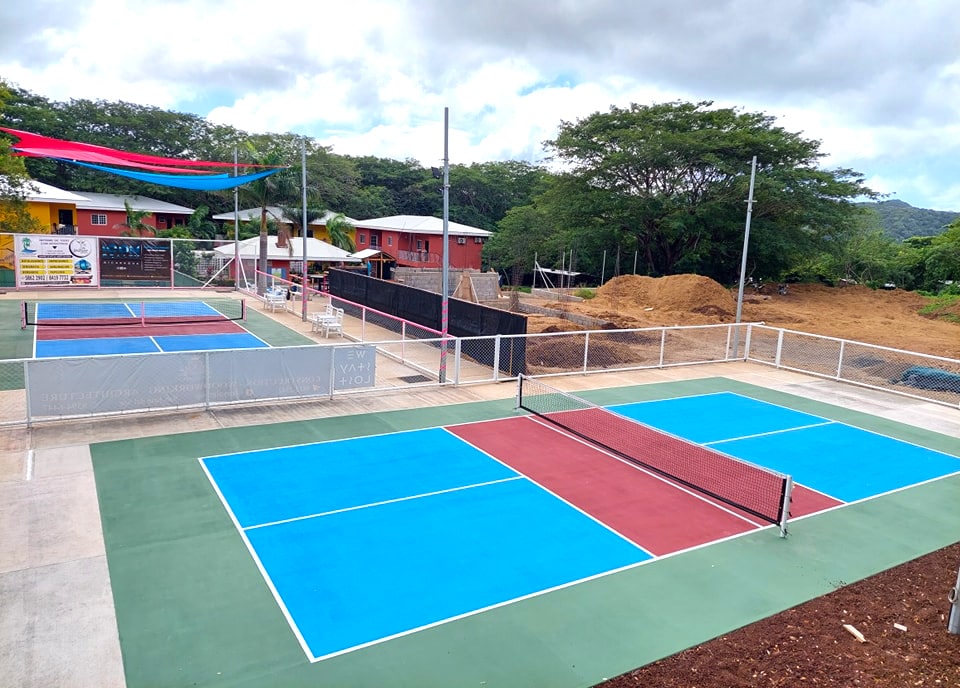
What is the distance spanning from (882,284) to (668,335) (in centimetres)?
4256

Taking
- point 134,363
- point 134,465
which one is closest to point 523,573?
point 134,465

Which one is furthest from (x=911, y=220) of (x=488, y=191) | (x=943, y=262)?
(x=488, y=191)

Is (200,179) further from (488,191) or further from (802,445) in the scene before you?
(488,191)

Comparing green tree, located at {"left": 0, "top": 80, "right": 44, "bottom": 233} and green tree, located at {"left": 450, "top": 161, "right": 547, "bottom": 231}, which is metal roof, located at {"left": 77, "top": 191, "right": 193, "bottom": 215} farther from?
green tree, located at {"left": 450, "top": 161, "right": 547, "bottom": 231}

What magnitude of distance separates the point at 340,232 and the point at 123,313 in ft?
86.8

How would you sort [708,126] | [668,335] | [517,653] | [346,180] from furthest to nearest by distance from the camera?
[346,180] < [708,126] < [668,335] < [517,653]

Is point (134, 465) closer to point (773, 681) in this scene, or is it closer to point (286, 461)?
point (286, 461)

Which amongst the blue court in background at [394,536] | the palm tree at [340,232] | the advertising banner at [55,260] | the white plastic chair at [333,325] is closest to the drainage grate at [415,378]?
the blue court in background at [394,536]

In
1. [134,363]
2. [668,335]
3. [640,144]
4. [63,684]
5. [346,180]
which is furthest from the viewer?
[346,180]

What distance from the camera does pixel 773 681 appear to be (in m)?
6.73

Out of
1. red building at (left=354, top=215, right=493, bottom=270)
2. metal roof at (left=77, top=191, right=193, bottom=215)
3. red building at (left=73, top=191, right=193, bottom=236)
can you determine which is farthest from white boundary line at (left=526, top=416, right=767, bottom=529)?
metal roof at (left=77, top=191, right=193, bottom=215)

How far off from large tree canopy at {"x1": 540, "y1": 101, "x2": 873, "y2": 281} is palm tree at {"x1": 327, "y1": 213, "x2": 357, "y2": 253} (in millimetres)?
16329

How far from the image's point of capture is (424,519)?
33.7 ft

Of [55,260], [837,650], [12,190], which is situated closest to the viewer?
[837,650]
